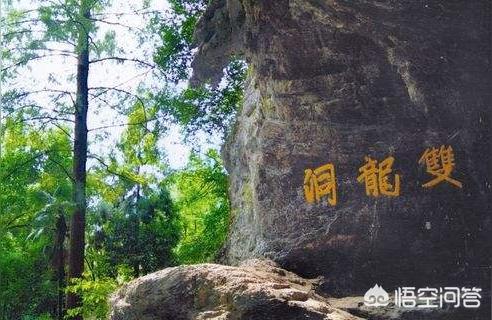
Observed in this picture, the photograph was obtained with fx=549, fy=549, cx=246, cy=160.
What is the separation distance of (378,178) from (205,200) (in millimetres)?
12175

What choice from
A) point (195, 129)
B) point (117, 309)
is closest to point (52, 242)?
point (195, 129)

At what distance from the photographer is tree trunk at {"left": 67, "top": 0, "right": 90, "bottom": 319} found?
960cm

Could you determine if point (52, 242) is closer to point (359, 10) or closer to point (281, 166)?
point (281, 166)

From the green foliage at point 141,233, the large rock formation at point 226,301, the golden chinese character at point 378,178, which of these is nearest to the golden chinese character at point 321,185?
the golden chinese character at point 378,178

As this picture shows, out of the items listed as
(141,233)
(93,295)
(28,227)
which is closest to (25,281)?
(28,227)

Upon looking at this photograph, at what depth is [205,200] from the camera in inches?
736

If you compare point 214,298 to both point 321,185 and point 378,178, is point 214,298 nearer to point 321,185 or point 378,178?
point 321,185

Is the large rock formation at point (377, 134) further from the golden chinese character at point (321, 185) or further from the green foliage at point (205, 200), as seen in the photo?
the green foliage at point (205, 200)

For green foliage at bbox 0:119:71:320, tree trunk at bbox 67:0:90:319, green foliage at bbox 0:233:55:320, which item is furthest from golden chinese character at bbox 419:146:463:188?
green foliage at bbox 0:233:55:320

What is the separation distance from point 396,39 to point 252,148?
2742 millimetres

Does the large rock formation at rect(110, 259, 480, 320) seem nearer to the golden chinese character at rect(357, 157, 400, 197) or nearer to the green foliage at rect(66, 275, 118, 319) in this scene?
the golden chinese character at rect(357, 157, 400, 197)

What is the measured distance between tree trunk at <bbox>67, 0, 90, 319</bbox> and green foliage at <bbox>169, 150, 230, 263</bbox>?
3654mm

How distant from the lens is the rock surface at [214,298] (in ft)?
14.0

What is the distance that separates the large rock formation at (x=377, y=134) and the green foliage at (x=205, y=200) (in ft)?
18.8
